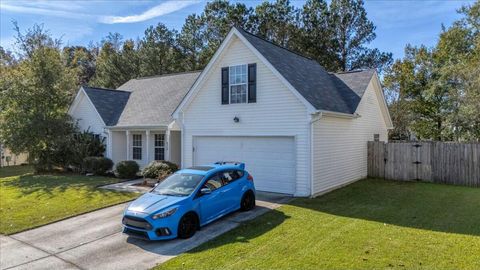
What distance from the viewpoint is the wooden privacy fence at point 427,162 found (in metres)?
15.1

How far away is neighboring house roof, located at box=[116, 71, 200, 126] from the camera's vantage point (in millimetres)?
19359

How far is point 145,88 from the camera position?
2381 cm

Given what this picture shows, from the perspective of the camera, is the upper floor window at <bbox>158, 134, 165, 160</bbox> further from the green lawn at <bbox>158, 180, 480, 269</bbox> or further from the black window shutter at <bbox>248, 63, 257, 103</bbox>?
the green lawn at <bbox>158, 180, 480, 269</bbox>

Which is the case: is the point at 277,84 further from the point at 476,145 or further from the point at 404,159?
the point at 476,145

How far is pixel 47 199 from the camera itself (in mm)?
13008

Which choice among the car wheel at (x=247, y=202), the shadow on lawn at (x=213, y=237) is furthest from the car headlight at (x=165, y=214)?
the car wheel at (x=247, y=202)

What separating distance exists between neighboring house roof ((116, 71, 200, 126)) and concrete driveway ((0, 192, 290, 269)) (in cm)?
939

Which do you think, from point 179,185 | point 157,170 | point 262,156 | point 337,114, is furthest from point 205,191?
point 157,170

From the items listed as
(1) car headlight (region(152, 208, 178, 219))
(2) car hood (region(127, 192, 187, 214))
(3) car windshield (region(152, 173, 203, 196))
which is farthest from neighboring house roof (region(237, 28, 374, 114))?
(1) car headlight (region(152, 208, 178, 219))

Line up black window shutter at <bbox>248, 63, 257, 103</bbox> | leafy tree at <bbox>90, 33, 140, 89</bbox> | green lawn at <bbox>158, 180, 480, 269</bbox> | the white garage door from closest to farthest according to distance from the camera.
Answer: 1. green lawn at <bbox>158, 180, 480, 269</bbox>
2. the white garage door
3. black window shutter at <bbox>248, 63, 257, 103</bbox>
4. leafy tree at <bbox>90, 33, 140, 89</bbox>

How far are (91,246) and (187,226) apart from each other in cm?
227

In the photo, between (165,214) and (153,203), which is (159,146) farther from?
(165,214)

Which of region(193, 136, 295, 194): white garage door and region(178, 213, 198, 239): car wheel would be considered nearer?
region(178, 213, 198, 239): car wheel

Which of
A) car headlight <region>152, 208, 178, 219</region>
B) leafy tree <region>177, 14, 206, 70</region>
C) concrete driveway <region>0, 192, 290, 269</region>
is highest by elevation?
leafy tree <region>177, 14, 206, 70</region>
